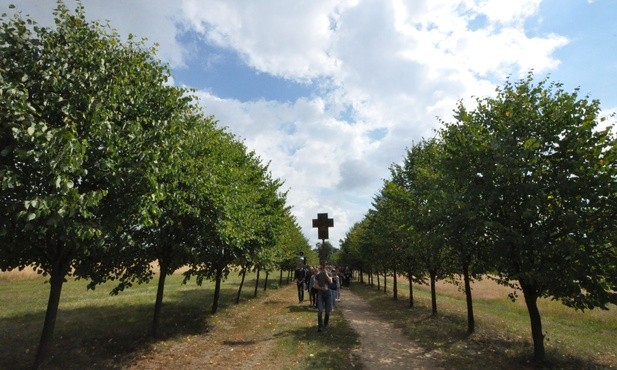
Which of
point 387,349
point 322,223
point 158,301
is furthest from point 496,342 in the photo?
point 158,301

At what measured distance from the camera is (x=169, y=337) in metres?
14.7

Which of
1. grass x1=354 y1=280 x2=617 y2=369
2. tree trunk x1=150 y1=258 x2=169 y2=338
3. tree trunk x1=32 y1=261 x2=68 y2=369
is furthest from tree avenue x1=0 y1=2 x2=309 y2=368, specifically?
grass x1=354 y1=280 x2=617 y2=369

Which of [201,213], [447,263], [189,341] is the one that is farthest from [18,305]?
[447,263]

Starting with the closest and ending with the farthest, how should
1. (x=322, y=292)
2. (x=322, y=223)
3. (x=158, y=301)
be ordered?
1. (x=158, y=301)
2. (x=322, y=292)
3. (x=322, y=223)

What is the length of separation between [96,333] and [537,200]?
15.5 metres

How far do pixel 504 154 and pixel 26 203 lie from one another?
38.0 ft

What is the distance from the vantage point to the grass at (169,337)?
1132 cm

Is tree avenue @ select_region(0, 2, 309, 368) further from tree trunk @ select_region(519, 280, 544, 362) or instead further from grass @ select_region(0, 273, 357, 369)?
tree trunk @ select_region(519, 280, 544, 362)

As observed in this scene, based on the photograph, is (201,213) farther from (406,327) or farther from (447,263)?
(447,263)

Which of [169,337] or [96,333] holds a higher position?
[96,333]

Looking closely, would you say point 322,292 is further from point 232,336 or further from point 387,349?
point 232,336

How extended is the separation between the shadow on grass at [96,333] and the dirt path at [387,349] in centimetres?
704

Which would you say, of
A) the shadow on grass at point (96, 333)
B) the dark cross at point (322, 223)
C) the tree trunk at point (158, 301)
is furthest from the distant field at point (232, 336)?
the dark cross at point (322, 223)

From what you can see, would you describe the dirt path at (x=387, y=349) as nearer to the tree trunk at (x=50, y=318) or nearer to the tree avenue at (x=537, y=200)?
the tree avenue at (x=537, y=200)
